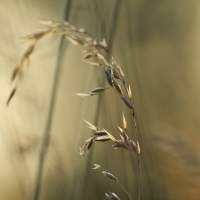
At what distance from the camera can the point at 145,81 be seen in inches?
25.5

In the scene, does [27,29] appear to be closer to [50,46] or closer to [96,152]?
[50,46]

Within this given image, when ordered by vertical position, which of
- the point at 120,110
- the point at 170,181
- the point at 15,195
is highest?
the point at 120,110

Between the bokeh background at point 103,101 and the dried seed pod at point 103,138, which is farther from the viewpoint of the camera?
the bokeh background at point 103,101

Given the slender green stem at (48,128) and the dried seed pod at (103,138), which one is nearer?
the dried seed pod at (103,138)

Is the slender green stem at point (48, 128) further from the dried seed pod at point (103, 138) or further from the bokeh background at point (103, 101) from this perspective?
the dried seed pod at point (103, 138)

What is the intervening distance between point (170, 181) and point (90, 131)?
24 centimetres

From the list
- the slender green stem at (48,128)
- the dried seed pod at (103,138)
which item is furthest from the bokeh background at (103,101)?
the dried seed pod at (103,138)

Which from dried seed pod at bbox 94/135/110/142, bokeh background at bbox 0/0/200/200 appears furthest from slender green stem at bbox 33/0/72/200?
dried seed pod at bbox 94/135/110/142

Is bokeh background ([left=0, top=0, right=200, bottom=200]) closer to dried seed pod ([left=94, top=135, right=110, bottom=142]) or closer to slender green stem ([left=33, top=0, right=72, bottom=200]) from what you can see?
slender green stem ([left=33, top=0, right=72, bottom=200])

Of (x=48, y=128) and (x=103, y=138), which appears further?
(x=48, y=128)

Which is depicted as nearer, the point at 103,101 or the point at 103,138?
the point at 103,138

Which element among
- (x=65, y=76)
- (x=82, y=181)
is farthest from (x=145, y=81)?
(x=82, y=181)

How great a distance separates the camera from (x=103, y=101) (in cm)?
67

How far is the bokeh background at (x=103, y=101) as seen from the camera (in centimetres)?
63
